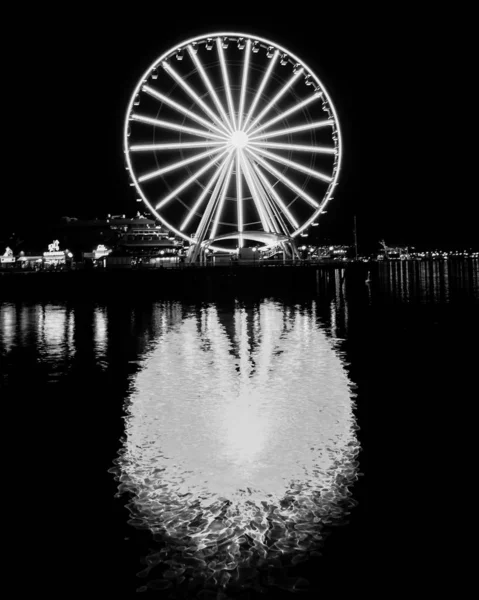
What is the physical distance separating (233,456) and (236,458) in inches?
2.5

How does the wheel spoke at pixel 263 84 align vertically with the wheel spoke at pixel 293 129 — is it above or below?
above

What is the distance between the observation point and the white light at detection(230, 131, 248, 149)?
35000 millimetres

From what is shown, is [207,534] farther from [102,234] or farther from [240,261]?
[102,234]

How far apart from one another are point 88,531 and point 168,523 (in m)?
0.47

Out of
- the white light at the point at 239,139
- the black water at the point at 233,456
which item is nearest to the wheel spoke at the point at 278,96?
the white light at the point at 239,139

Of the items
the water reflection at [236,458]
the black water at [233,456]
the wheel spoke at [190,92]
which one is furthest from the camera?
the wheel spoke at [190,92]

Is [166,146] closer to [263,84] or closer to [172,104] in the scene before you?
[172,104]

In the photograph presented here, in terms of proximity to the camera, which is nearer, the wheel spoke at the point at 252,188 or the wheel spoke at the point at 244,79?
the wheel spoke at the point at 244,79

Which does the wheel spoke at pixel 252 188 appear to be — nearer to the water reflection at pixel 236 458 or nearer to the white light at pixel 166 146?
the white light at pixel 166 146

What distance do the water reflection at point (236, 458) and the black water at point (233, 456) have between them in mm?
20

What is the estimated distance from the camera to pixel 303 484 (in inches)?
190

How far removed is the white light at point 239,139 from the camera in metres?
35.0

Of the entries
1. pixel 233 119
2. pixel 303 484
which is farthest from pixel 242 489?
pixel 233 119

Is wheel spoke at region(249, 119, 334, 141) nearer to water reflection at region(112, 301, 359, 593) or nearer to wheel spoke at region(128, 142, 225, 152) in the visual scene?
wheel spoke at region(128, 142, 225, 152)
